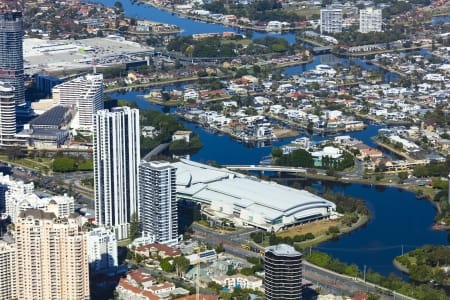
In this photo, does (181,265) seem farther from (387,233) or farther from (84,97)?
(84,97)

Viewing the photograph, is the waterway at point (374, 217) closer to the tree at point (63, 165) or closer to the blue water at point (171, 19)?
the tree at point (63, 165)

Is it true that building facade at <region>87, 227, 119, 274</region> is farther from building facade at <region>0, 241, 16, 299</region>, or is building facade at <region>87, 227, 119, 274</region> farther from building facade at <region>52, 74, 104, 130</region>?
building facade at <region>52, 74, 104, 130</region>

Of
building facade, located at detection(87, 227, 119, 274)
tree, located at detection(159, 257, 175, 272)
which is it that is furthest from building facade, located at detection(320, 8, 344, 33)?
building facade, located at detection(87, 227, 119, 274)

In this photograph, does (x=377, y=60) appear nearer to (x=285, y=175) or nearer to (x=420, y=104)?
(x=420, y=104)

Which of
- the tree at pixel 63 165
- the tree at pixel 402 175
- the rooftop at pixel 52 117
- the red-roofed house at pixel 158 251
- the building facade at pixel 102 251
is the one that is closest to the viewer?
the building facade at pixel 102 251

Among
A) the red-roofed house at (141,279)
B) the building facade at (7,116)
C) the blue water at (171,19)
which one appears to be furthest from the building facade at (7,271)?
the blue water at (171,19)

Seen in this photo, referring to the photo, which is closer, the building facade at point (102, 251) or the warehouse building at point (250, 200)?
the building facade at point (102, 251)

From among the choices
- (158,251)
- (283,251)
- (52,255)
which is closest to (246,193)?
(158,251)
